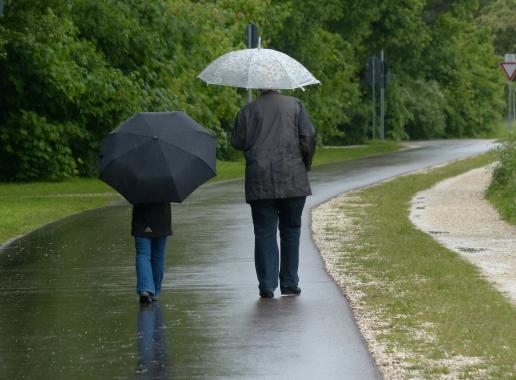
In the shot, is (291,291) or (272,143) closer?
(272,143)

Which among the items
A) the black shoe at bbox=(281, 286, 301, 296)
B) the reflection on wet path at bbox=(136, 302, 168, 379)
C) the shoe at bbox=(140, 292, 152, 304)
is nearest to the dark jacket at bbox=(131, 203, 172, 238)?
the shoe at bbox=(140, 292, 152, 304)

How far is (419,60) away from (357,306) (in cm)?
5114

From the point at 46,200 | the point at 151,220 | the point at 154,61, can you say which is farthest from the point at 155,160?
the point at 154,61

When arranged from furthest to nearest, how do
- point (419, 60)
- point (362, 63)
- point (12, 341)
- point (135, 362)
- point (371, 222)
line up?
point (419, 60), point (362, 63), point (371, 222), point (12, 341), point (135, 362)

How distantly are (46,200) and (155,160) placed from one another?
13.2m

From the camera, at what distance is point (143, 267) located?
35.7 feet

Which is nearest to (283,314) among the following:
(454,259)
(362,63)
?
(454,259)

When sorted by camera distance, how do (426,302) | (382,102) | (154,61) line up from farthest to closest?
(382,102), (154,61), (426,302)

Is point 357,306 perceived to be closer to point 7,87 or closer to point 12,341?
point 12,341

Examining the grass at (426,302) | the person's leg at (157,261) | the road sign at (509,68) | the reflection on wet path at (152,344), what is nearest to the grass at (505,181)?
the road sign at (509,68)

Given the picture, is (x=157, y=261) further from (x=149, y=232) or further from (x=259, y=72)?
(x=259, y=72)

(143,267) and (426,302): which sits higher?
(143,267)

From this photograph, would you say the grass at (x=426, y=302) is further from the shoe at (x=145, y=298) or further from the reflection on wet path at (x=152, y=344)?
the shoe at (x=145, y=298)

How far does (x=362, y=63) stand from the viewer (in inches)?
2205
